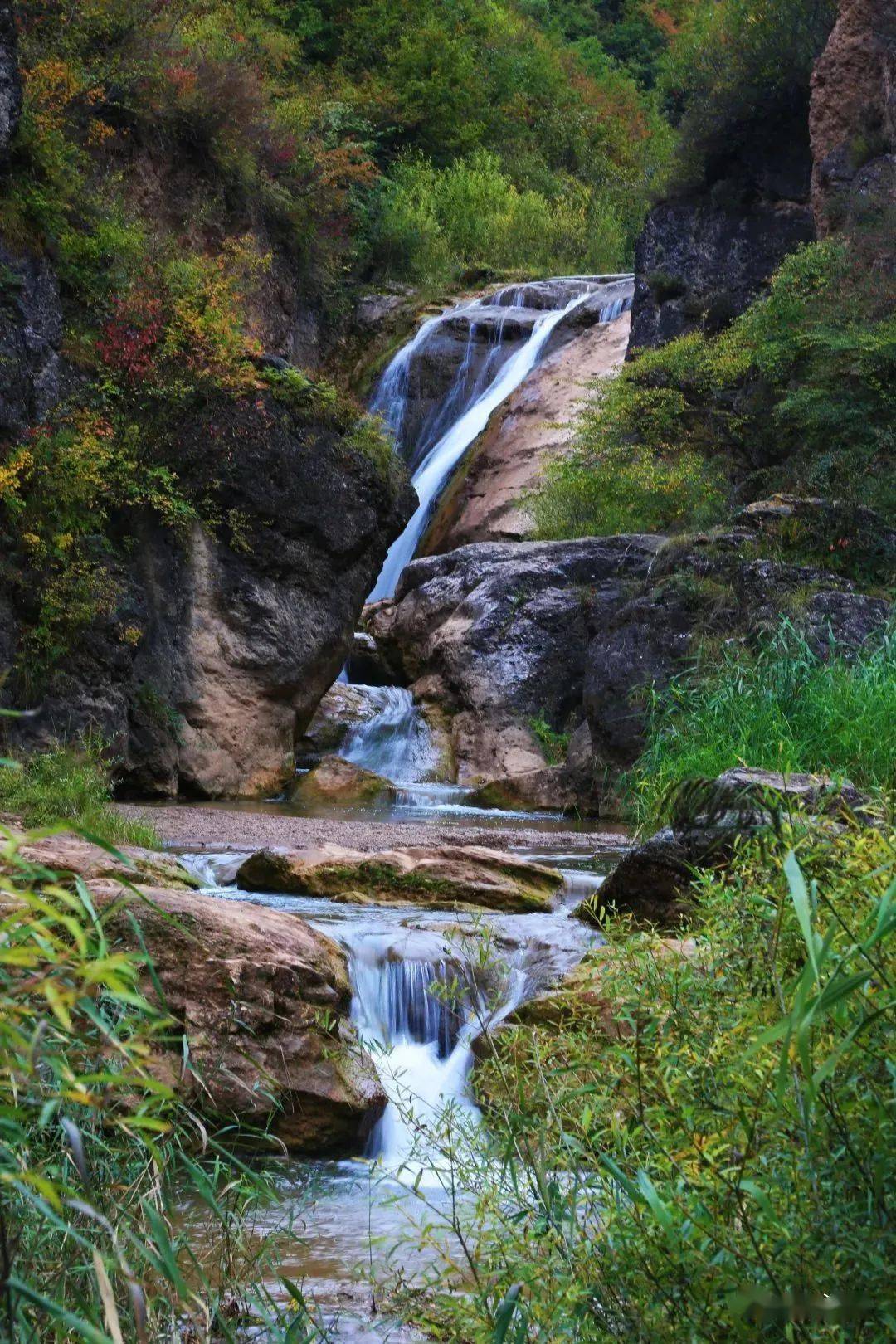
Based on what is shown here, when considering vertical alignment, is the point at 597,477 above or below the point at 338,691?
above

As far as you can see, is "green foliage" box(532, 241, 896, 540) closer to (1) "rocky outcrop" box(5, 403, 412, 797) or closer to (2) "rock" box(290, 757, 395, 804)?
(1) "rocky outcrop" box(5, 403, 412, 797)

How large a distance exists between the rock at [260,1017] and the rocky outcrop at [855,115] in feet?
44.2

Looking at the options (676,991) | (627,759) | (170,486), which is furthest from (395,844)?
(676,991)

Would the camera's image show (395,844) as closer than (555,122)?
Yes

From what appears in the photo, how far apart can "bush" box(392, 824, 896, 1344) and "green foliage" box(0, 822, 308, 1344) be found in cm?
51

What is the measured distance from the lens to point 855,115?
52.3 feet

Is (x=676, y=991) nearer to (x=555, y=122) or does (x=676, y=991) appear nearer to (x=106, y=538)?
(x=106, y=538)

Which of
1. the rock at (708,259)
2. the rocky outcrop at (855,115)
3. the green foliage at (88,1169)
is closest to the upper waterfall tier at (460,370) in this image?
the rock at (708,259)

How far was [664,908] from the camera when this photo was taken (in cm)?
629

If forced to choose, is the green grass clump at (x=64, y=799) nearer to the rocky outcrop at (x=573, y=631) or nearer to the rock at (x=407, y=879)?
the rock at (x=407, y=879)

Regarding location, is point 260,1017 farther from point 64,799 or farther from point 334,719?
point 334,719

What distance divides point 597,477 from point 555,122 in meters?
21.6

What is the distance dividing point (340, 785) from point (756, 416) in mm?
7409

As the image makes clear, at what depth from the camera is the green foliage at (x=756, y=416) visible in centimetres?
1378
